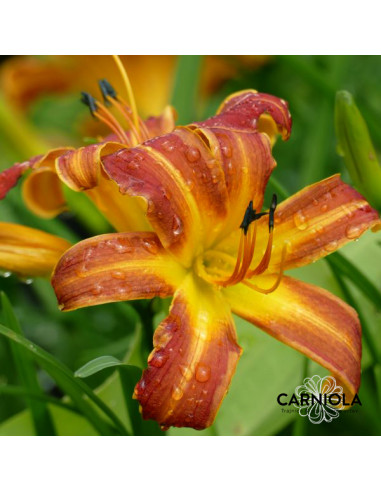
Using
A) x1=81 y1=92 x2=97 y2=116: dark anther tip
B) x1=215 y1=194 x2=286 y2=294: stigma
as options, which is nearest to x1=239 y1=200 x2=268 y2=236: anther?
x1=215 y1=194 x2=286 y2=294: stigma

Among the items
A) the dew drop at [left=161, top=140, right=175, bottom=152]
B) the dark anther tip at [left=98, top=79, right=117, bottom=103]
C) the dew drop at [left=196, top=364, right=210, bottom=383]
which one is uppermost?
the dark anther tip at [left=98, top=79, right=117, bottom=103]

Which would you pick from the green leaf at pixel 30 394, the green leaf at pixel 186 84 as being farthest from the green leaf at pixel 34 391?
the green leaf at pixel 186 84

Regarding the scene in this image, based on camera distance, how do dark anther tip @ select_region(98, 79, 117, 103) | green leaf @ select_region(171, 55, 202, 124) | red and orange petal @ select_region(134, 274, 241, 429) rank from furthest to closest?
green leaf @ select_region(171, 55, 202, 124)
dark anther tip @ select_region(98, 79, 117, 103)
red and orange petal @ select_region(134, 274, 241, 429)

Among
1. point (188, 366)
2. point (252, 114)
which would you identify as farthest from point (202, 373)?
point (252, 114)

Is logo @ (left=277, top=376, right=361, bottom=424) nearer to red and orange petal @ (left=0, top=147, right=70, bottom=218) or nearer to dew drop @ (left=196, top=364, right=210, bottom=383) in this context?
dew drop @ (left=196, top=364, right=210, bottom=383)

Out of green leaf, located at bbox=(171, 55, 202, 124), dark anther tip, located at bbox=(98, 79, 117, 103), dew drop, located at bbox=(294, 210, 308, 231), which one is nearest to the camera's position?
dew drop, located at bbox=(294, 210, 308, 231)

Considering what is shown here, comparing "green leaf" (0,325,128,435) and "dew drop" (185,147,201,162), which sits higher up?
"dew drop" (185,147,201,162)

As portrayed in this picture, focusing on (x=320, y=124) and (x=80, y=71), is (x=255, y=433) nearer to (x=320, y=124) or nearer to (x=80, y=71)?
(x=320, y=124)
